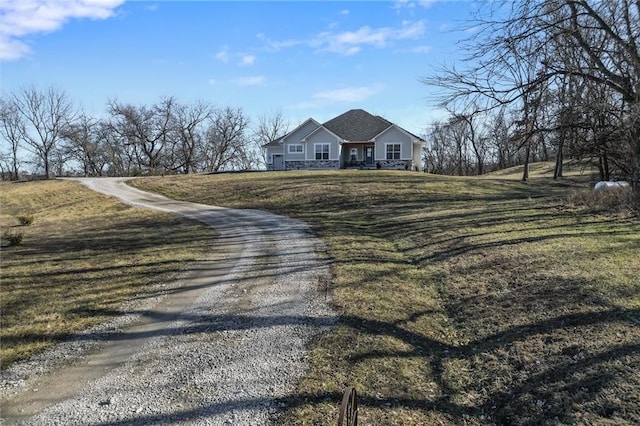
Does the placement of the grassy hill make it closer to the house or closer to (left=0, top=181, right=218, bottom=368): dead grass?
(left=0, top=181, right=218, bottom=368): dead grass

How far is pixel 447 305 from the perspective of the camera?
20.3 feet

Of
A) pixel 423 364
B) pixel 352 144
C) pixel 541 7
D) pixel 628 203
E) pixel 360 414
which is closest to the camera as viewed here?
pixel 360 414

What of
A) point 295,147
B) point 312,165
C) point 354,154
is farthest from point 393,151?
point 295,147

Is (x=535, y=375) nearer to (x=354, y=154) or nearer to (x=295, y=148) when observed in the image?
(x=354, y=154)

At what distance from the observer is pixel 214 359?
4.63 meters

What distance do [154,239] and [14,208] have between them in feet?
60.2

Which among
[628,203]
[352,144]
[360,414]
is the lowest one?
[360,414]

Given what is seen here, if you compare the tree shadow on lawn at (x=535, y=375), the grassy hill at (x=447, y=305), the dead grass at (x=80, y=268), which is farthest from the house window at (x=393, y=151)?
the tree shadow on lawn at (x=535, y=375)

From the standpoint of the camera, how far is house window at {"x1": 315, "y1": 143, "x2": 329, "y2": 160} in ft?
129

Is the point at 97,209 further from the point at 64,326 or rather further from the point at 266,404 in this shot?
the point at 266,404

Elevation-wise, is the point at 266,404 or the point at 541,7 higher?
the point at 541,7

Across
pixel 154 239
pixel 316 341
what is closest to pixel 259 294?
pixel 316 341

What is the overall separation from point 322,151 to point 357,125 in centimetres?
498

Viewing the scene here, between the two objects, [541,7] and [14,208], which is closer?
[541,7]
